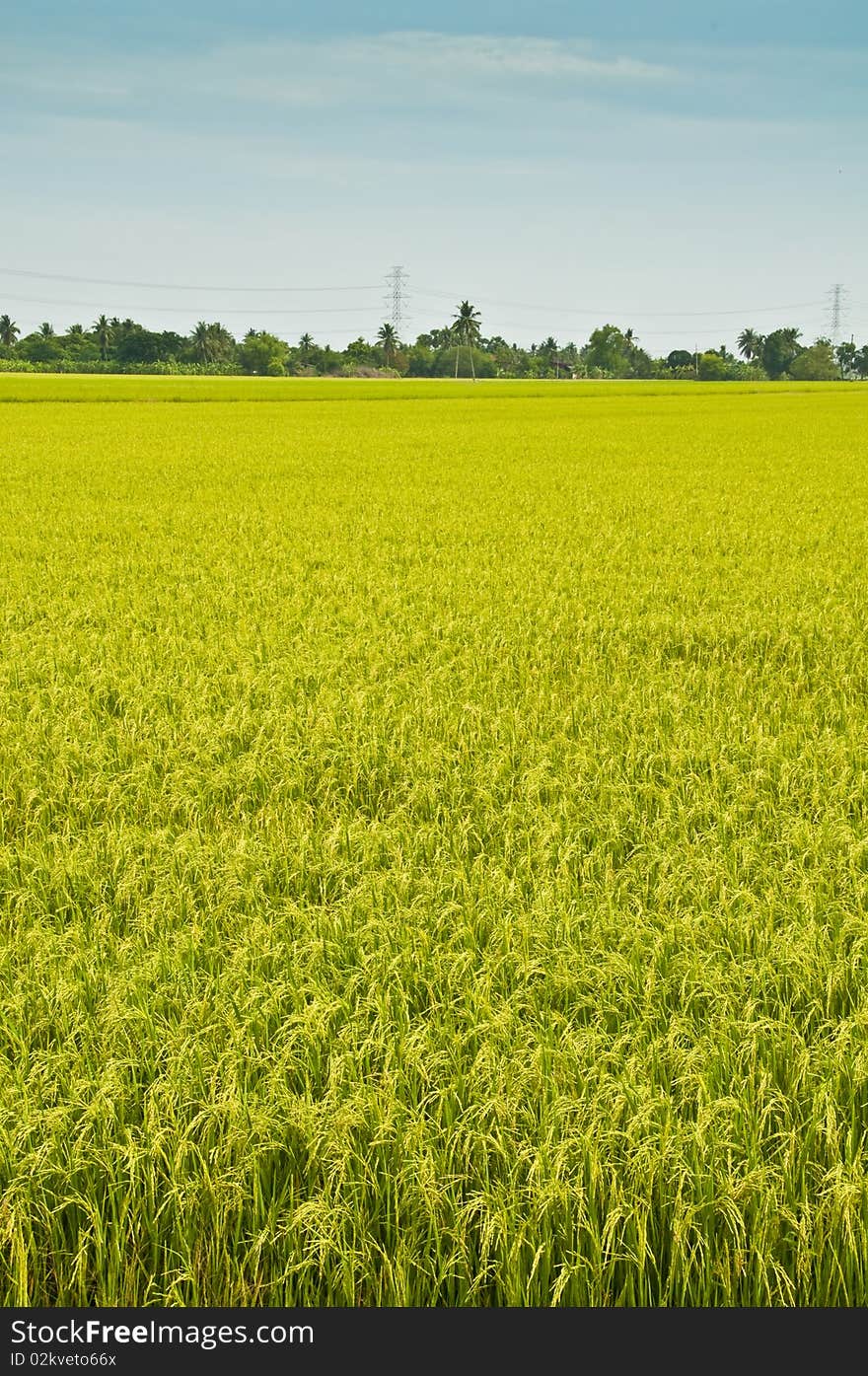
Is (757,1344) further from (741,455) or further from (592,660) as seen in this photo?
(741,455)

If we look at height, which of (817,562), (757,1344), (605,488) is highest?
(605,488)

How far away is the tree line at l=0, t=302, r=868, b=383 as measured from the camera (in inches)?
4446

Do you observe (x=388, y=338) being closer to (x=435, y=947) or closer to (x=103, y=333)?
(x=103, y=333)

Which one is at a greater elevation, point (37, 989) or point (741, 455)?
point (741, 455)

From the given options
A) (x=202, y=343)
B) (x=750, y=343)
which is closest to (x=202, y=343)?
(x=202, y=343)

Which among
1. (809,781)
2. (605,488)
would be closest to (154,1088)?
(809,781)

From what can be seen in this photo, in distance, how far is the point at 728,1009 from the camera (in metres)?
2.97

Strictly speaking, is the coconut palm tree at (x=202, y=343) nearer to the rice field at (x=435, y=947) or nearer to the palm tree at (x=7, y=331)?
the palm tree at (x=7, y=331)

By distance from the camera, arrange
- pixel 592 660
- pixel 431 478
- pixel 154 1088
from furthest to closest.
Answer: pixel 431 478
pixel 592 660
pixel 154 1088

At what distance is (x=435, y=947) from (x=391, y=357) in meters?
132

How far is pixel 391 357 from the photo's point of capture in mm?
127750

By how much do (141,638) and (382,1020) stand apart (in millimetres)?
5629

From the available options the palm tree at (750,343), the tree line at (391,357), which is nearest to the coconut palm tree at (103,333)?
the tree line at (391,357)

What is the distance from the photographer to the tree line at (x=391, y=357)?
371ft
